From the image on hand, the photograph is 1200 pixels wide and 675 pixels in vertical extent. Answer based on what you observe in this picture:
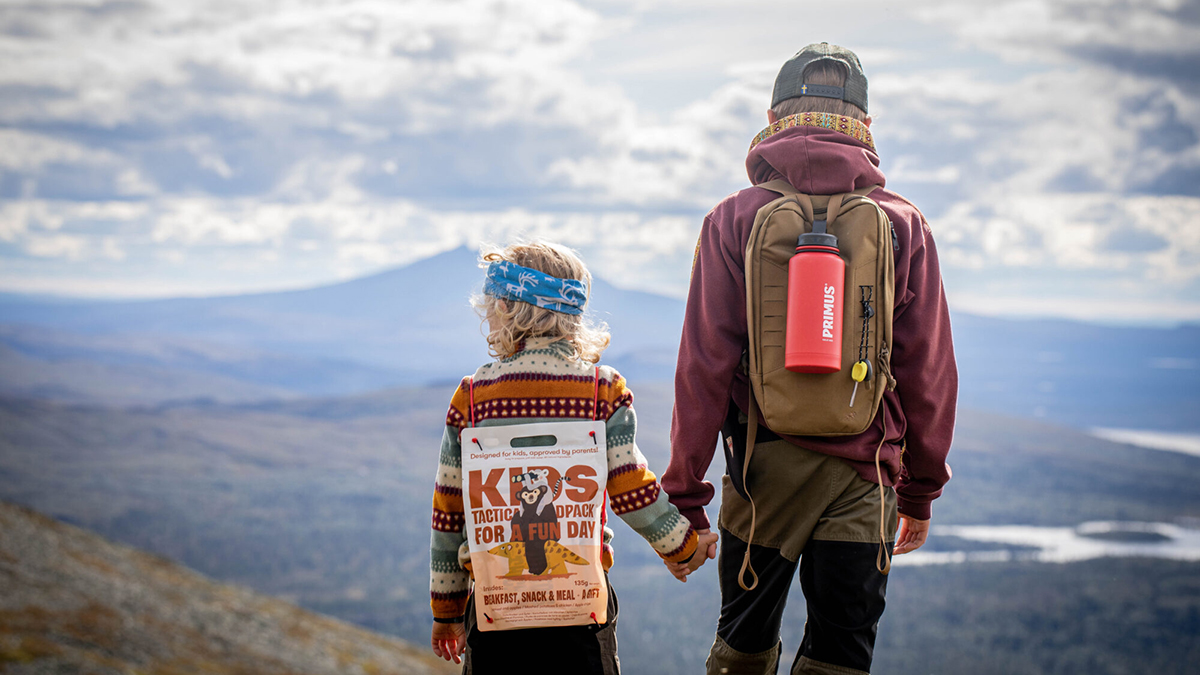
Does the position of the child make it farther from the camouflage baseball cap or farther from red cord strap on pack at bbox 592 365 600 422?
the camouflage baseball cap

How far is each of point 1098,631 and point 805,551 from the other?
536ft

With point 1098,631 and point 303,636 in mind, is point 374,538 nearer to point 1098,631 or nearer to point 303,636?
point 303,636

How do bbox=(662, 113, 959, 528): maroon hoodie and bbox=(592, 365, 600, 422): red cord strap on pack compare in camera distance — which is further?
bbox=(662, 113, 959, 528): maroon hoodie

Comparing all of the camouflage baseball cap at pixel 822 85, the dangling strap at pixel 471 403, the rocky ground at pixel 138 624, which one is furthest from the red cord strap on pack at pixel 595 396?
the rocky ground at pixel 138 624

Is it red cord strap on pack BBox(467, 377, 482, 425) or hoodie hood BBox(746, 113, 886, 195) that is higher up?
hoodie hood BBox(746, 113, 886, 195)

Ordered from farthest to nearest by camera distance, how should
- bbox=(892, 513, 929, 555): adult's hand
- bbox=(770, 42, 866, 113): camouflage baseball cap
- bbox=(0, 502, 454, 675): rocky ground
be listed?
bbox=(0, 502, 454, 675): rocky ground < bbox=(892, 513, 929, 555): adult's hand < bbox=(770, 42, 866, 113): camouflage baseball cap

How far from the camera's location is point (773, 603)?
3.58 m

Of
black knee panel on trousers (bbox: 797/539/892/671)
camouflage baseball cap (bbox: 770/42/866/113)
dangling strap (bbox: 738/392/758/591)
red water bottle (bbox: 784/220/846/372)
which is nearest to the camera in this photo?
red water bottle (bbox: 784/220/846/372)

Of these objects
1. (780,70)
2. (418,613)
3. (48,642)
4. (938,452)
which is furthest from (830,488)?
(418,613)

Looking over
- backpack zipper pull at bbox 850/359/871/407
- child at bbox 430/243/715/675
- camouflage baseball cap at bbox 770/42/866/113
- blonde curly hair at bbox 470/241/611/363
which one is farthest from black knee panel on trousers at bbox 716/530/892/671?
camouflage baseball cap at bbox 770/42/866/113

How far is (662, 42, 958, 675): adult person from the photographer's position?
3402mm

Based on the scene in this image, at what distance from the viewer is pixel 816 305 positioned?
3264 millimetres

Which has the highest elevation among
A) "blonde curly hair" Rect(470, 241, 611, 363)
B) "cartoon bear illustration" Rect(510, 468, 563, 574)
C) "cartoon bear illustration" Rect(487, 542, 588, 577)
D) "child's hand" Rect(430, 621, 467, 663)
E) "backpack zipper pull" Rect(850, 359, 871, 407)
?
"blonde curly hair" Rect(470, 241, 611, 363)

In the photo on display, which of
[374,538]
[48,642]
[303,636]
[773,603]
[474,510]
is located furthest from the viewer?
[374,538]
